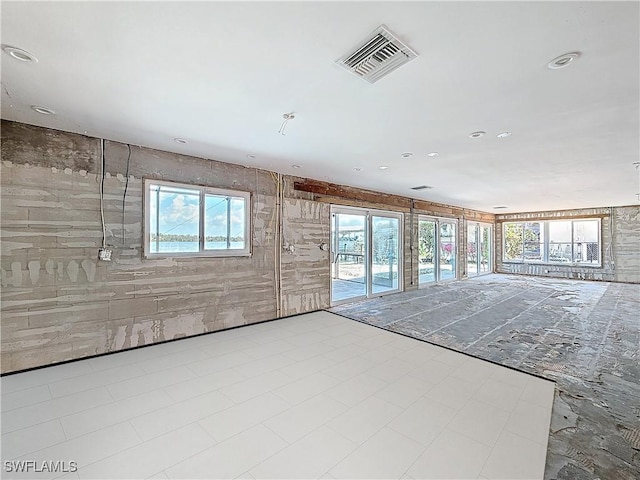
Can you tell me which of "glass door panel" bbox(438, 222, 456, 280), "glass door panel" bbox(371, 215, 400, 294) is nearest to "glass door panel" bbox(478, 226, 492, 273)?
"glass door panel" bbox(438, 222, 456, 280)

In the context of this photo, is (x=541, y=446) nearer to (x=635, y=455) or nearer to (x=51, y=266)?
(x=635, y=455)

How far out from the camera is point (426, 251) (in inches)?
342

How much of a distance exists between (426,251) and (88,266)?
26.2 ft

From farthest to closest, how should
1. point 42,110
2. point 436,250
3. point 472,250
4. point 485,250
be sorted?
point 485,250 → point 472,250 → point 436,250 → point 42,110

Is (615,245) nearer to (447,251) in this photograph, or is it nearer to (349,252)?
(447,251)

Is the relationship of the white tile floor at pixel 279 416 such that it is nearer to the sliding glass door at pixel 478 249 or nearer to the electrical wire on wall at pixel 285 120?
the electrical wire on wall at pixel 285 120

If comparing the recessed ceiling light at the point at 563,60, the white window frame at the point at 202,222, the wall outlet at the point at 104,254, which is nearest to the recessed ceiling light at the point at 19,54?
the white window frame at the point at 202,222

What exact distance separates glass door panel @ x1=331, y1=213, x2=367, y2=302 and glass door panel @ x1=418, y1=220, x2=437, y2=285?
7.71ft

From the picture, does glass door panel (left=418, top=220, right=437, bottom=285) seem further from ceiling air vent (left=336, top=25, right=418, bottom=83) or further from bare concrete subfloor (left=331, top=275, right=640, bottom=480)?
ceiling air vent (left=336, top=25, right=418, bottom=83)

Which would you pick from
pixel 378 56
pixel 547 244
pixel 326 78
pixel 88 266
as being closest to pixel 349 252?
pixel 88 266

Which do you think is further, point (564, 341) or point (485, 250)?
point (485, 250)

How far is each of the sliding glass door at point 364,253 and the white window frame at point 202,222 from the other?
2.01m

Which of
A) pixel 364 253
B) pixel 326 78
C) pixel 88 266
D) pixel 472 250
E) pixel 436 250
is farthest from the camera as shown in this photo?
pixel 472 250

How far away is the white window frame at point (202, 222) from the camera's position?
3.75m
